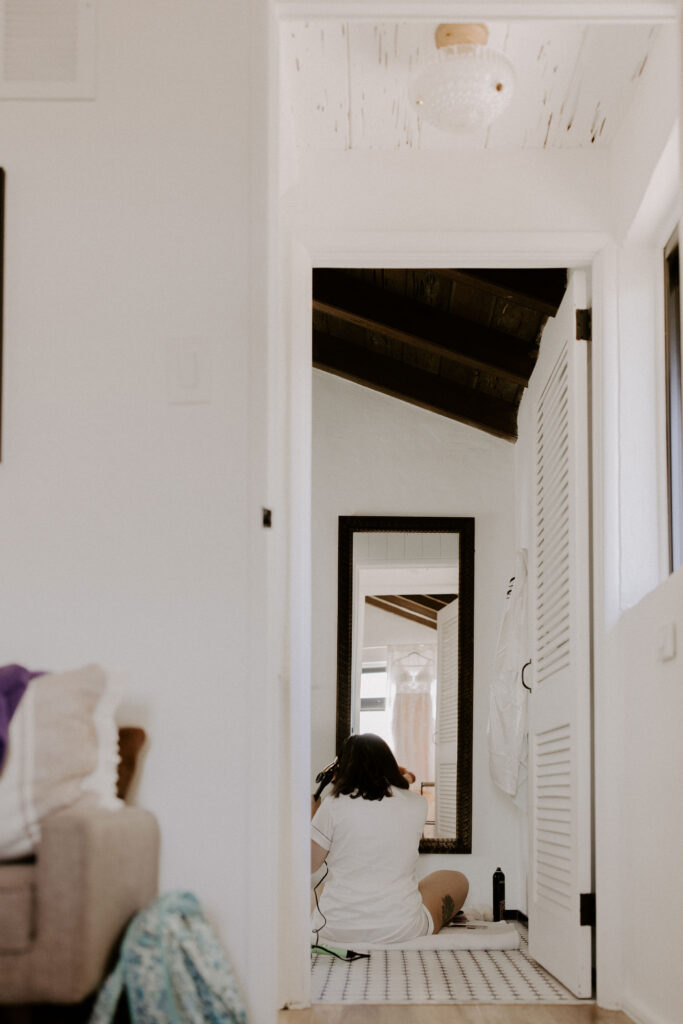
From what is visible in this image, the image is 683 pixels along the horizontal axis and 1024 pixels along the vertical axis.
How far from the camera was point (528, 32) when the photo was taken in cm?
275

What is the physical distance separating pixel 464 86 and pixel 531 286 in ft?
3.97

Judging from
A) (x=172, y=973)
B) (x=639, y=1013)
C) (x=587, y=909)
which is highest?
(x=172, y=973)

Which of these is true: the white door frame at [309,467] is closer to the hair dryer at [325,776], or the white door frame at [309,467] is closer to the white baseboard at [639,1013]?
the white baseboard at [639,1013]

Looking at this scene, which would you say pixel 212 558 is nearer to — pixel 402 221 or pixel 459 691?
pixel 402 221

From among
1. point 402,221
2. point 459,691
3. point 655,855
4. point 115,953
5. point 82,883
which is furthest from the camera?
point 459,691

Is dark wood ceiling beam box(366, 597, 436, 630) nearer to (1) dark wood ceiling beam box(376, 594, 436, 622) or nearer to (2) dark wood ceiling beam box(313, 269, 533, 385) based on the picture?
(1) dark wood ceiling beam box(376, 594, 436, 622)

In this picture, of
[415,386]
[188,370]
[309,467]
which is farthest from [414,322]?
[188,370]

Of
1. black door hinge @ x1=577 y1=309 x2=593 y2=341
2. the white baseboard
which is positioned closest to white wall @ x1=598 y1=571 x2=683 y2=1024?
the white baseboard

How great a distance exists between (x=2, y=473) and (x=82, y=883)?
835 mm

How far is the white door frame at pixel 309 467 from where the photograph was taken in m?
2.93

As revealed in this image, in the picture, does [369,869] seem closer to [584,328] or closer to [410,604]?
[410,604]

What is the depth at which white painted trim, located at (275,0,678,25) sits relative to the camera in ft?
7.45

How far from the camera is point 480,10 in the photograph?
7.54 ft

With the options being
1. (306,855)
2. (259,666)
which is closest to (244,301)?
(259,666)
